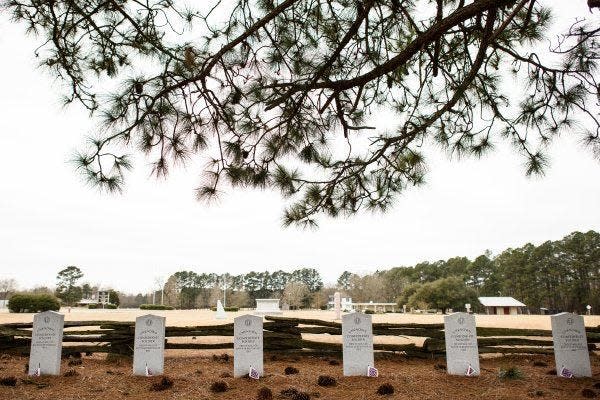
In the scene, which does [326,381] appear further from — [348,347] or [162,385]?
[162,385]

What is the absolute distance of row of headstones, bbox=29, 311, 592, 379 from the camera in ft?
18.9

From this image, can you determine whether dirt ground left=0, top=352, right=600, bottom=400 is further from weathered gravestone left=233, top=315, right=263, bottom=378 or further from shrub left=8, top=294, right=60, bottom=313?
shrub left=8, top=294, right=60, bottom=313

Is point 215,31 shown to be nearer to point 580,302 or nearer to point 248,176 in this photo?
point 248,176

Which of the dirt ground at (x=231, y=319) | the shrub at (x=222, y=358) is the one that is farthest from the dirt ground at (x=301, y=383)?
the dirt ground at (x=231, y=319)

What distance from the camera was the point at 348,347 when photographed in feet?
19.6

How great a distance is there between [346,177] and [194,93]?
2.27m

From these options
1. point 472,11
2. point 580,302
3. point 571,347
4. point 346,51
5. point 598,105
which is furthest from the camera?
point 580,302

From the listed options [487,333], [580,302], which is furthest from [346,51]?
[580,302]

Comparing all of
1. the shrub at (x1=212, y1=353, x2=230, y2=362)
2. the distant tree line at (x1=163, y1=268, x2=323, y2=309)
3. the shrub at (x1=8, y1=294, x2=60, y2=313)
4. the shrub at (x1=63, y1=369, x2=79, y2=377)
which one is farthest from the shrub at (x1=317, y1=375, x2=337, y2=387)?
the distant tree line at (x1=163, y1=268, x2=323, y2=309)

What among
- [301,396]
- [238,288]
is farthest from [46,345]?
[238,288]

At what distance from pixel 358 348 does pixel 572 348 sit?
2932mm

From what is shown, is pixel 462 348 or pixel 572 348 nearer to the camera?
pixel 572 348

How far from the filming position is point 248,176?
4.79m

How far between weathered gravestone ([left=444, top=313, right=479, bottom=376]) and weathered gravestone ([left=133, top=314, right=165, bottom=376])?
408cm
